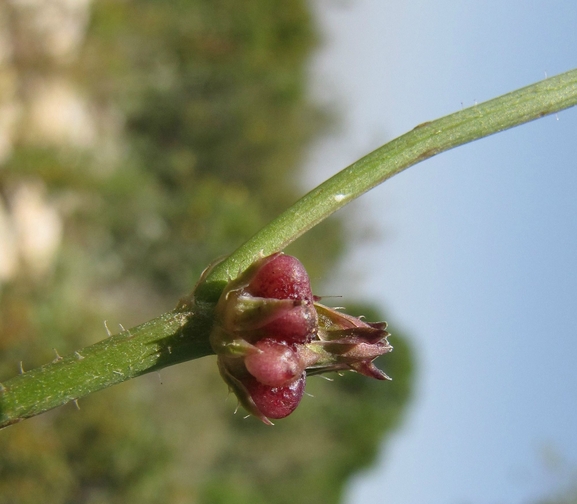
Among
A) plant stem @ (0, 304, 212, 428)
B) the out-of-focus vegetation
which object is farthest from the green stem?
the out-of-focus vegetation

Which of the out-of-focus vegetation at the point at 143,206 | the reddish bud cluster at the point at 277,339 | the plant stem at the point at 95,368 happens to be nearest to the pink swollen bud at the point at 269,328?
the reddish bud cluster at the point at 277,339

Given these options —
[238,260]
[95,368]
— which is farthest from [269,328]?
[95,368]

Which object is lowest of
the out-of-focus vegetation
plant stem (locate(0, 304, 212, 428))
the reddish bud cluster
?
the reddish bud cluster

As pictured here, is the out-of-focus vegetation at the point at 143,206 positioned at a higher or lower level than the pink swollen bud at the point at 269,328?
higher

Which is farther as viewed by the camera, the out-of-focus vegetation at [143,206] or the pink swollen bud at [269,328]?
the out-of-focus vegetation at [143,206]

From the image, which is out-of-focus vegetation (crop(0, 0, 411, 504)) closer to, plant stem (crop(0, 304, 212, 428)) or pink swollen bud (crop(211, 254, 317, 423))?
plant stem (crop(0, 304, 212, 428))

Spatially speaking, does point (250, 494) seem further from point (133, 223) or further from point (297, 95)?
point (297, 95)

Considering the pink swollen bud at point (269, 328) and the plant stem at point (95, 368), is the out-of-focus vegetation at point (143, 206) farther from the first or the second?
the pink swollen bud at point (269, 328)

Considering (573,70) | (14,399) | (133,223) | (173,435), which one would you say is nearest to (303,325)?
(14,399)
